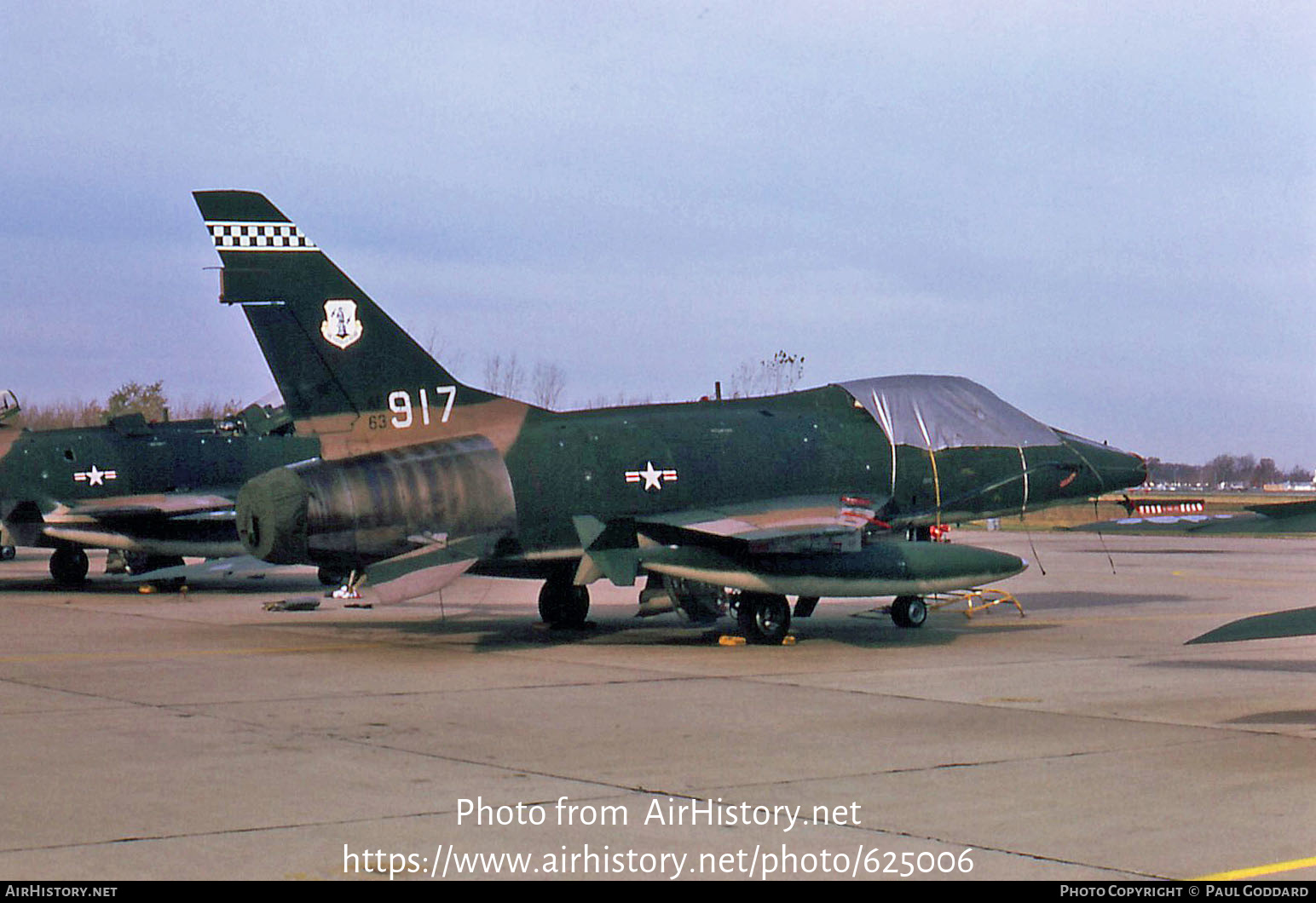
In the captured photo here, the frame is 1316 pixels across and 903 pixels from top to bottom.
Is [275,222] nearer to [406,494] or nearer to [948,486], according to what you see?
[406,494]

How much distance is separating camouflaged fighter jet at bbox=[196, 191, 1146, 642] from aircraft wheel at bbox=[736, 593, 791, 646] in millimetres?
21

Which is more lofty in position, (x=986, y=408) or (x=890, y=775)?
(x=986, y=408)

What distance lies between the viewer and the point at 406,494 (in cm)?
1630

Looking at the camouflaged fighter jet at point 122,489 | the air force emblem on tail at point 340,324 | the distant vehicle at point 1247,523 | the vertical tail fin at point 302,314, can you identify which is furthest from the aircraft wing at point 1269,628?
the camouflaged fighter jet at point 122,489

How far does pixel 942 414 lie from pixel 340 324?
817 centimetres

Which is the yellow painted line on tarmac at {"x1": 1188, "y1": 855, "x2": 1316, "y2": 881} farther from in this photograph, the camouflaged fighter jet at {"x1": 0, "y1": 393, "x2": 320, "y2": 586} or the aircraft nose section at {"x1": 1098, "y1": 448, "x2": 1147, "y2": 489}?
the camouflaged fighter jet at {"x1": 0, "y1": 393, "x2": 320, "y2": 586}

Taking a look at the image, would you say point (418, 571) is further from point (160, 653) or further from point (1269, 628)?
point (1269, 628)

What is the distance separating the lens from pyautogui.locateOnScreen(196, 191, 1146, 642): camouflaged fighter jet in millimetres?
16219

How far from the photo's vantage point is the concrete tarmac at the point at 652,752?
7.41 m

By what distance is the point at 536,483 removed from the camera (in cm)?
1719

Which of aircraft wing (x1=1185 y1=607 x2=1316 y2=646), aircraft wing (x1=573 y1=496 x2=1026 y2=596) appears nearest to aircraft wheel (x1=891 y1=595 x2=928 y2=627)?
aircraft wing (x1=573 y1=496 x2=1026 y2=596)

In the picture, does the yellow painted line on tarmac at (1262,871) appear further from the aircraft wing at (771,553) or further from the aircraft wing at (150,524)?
the aircraft wing at (150,524)
